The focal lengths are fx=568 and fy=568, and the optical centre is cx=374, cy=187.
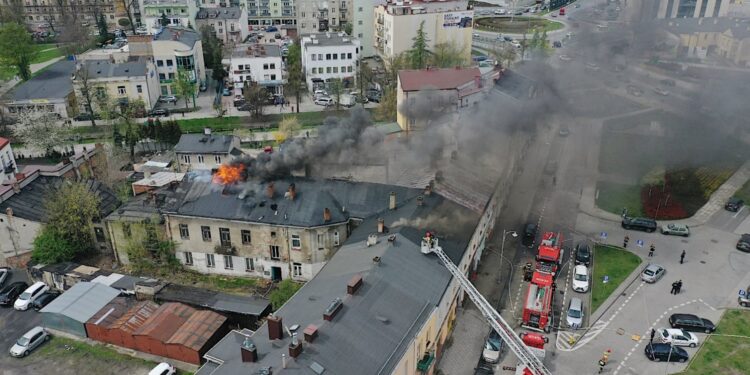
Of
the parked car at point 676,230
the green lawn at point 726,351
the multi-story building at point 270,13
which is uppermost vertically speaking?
the multi-story building at point 270,13

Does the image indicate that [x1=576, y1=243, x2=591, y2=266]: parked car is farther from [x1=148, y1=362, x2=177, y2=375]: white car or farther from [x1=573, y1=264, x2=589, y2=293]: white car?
[x1=148, y1=362, x2=177, y2=375]: white car

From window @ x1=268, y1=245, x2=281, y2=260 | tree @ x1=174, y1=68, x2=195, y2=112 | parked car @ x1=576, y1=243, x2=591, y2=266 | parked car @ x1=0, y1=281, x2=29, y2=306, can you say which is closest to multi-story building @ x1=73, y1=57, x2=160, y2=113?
tree @ x1=174, y1=68, x2=195, y2=112

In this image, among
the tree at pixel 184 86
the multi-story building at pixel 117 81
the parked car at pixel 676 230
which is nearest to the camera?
the parked car at pixel 676 230

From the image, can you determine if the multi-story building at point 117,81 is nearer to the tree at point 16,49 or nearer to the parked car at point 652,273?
the tree at point 16,49

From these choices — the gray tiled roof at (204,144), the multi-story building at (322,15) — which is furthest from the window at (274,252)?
the multi-story building at (322,15)

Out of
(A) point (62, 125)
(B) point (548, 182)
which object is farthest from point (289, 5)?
(B) point (548, 182)

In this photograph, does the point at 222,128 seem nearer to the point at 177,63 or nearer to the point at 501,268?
the point at 177,63
